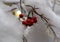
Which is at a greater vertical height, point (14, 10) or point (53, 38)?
point (14, 10)

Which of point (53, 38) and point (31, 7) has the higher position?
point (31, 7)

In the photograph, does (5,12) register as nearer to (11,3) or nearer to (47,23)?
(11,3)

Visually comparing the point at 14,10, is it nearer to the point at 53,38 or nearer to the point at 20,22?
the point at 20,22

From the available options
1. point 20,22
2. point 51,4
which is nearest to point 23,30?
point 20,22

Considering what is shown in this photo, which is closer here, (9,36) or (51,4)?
(9,36)

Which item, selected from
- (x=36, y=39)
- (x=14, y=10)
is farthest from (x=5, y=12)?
(x=36, y=39)
